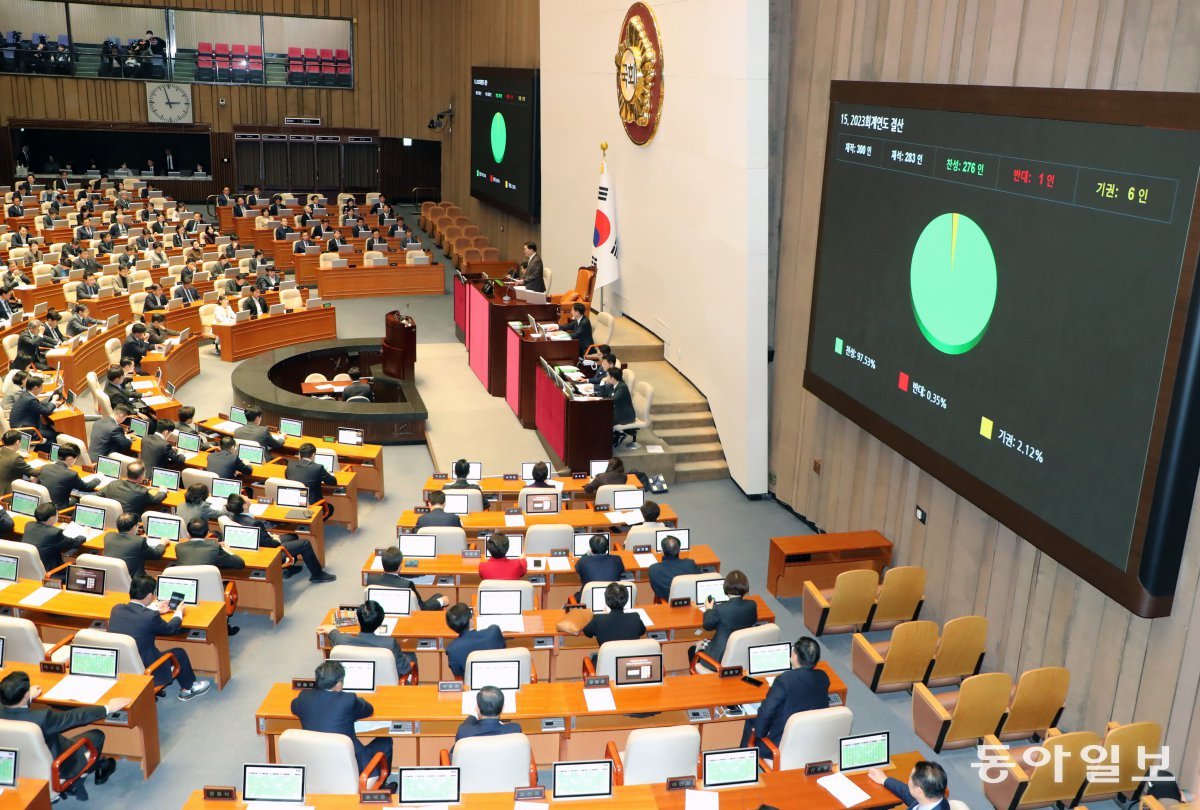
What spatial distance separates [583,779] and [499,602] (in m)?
2.41

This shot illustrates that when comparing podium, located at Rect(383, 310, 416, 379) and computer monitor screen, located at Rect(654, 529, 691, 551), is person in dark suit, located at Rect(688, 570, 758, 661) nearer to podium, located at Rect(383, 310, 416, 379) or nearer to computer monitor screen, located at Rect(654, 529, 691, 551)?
computer monitor screen, located at Rect(654, 529, 691, 551)

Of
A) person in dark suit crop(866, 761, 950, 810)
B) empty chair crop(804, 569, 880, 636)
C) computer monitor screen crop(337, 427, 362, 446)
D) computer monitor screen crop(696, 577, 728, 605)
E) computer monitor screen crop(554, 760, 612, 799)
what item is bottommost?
empty chair crop(804, 569, 880, 636)

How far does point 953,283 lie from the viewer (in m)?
8.51

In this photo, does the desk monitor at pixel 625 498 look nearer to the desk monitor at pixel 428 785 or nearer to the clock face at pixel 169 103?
the desk monitor at pixel 428 785

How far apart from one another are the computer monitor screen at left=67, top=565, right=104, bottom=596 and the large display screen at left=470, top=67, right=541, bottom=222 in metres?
14.0

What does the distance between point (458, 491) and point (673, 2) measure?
731 cm

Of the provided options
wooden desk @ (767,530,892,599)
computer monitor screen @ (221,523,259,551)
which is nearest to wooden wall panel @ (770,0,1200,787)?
wooden desk @ (767,530,892,599)

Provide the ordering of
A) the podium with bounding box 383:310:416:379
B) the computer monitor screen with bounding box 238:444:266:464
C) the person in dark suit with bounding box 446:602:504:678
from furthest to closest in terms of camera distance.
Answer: the podium with bounding box 383:310:416:379, the computer monitor screen with bounding box 238:444:266:464, the person in dark suit with bounding box 446:602:504:678

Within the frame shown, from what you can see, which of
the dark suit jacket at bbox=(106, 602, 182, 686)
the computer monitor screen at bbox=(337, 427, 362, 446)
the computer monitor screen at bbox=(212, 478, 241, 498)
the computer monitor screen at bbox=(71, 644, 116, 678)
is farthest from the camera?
the computer monitor screen at bbox=(337, 427, 362, 446)

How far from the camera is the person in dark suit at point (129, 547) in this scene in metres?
8.79

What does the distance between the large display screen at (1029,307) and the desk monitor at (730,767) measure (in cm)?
276

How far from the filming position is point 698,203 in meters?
13.4

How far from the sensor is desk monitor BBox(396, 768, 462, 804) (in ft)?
18.7

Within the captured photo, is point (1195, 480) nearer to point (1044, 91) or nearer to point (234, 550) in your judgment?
point (1044, 91)
